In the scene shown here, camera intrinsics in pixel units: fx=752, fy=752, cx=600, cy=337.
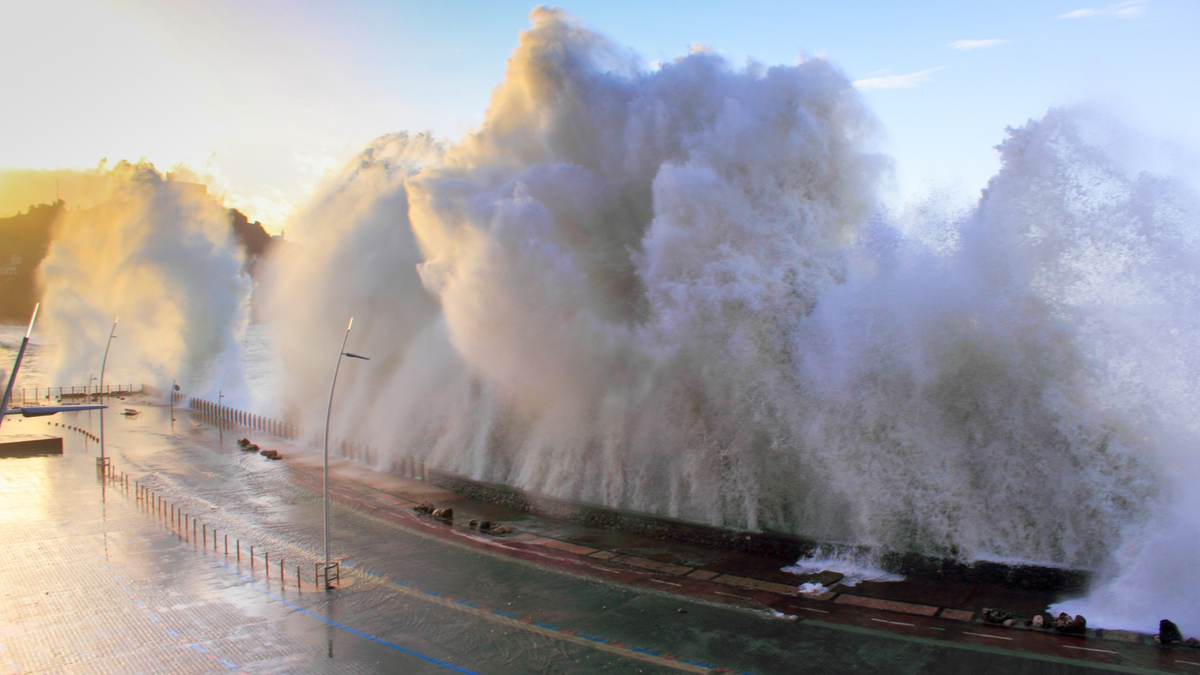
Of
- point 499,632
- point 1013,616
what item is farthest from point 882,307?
point 499,632

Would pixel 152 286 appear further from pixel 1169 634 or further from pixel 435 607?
pixel 1169 634

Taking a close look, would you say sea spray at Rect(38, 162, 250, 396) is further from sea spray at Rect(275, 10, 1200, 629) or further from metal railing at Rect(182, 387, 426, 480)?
sea spray at Rect(275, 10, 1200, 629)

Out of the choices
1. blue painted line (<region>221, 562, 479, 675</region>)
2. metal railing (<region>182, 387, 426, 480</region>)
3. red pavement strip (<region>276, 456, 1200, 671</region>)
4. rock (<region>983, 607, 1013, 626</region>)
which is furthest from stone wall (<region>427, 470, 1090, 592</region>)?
blue painted line (<region>221, 562, 479, 675</region>)

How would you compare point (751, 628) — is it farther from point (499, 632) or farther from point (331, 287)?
point (331, 287)

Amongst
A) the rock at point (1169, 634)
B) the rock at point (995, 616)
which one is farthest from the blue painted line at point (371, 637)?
the rock at point (1169, 634)

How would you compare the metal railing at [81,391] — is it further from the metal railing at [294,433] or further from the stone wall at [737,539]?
the stone wall at [737,539]

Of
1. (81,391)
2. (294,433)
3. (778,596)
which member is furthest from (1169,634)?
(81,391)
